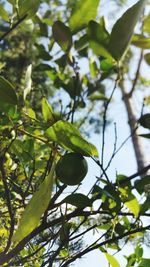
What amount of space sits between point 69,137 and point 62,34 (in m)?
0.28

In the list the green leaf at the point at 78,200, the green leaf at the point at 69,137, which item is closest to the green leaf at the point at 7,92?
the green leaf at the point at 69,137

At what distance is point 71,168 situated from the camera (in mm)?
651

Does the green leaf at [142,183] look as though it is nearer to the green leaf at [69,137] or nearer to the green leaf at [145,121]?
the green leaf at [145,121]

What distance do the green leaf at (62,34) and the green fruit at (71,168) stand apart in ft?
0.80

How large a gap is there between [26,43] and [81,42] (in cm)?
825

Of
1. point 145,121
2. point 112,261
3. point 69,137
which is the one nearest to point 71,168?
point 69,137

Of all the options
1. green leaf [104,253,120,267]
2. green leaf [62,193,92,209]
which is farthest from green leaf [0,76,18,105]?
green leaf [104,253,120,267]

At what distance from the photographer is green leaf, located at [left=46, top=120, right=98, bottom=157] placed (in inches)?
22.6

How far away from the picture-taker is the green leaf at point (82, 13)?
74 centimetres

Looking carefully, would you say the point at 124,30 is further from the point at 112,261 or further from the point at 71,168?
the point at 112,261

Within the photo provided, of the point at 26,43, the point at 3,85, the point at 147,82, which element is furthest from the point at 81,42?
the point at 26,43

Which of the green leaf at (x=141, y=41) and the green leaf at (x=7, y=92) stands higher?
the green leaf at (x=141, y=41)

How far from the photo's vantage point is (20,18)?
707 mm

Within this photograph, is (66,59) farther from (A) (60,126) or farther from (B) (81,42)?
(A) (60,126)
